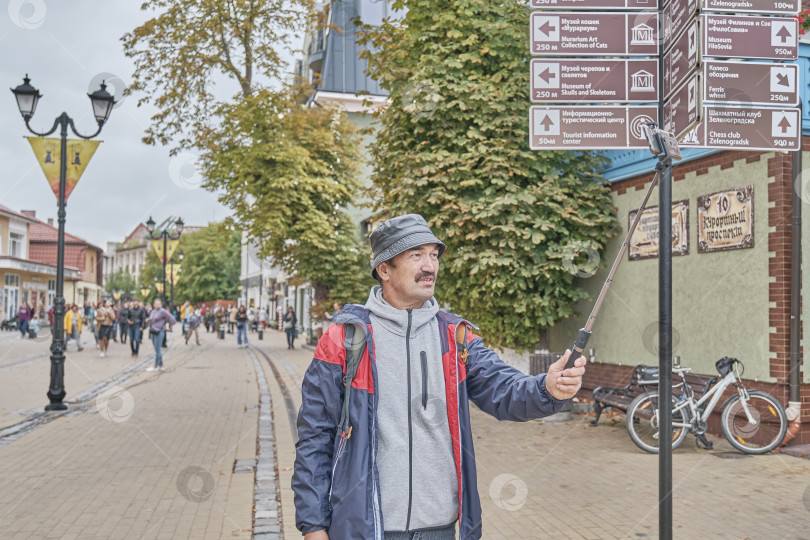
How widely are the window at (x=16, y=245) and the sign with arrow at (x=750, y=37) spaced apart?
206 ft

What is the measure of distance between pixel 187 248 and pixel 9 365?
59.4 m

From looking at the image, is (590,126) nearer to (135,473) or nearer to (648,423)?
(648,423)

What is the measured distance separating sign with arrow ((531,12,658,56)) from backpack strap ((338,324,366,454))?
8.62 feet

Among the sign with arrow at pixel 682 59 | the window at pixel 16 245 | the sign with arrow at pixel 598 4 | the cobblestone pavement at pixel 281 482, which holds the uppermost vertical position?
the window at pixel 16 245

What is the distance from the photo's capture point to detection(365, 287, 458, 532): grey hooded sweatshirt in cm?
259

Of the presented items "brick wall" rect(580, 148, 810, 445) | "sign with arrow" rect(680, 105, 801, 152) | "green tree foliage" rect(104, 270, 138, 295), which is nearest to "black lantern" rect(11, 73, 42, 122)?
"brick wall" rect(580, 148, 810, 445)

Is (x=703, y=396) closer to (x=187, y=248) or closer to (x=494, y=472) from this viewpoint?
(x=494, y=472)

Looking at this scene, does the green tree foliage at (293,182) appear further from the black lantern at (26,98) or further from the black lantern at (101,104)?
the black lantern at (26,98)

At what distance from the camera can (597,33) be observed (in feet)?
14.7

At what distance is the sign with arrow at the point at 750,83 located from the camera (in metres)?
4.04

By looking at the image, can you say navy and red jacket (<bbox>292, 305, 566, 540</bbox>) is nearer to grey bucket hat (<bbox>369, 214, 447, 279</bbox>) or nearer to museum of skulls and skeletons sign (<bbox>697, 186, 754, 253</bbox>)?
grey bucket hat (<bbox>369, 214, 447, 279</bbox>)

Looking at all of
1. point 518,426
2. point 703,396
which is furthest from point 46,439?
point 703,396

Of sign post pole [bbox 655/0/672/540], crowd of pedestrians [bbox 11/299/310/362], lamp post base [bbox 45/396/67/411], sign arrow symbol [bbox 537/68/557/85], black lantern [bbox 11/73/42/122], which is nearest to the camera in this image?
sign post pole [bbox 655/0/672/540]

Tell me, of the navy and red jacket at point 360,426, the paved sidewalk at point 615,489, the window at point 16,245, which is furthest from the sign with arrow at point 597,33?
the window at point 16,245
